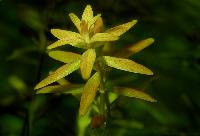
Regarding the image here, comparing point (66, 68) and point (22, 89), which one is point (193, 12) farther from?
point (66, 68)

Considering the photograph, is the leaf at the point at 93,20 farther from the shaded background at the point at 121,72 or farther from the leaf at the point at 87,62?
the shaded background at the point at 121,72

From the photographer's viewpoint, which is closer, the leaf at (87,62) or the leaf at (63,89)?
the leaf at (87,62)

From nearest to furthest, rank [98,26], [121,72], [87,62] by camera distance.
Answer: [87,62]
[98,26]
[121,72]

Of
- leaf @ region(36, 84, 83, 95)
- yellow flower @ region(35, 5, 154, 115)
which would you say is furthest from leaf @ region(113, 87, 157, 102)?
leaf @ region(36, 84, 83, 95)

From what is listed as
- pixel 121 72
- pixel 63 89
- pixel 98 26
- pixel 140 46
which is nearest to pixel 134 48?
pixel 140 46

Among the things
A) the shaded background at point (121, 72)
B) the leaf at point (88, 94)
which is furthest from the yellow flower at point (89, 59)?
the shaded background at point (121, 72)

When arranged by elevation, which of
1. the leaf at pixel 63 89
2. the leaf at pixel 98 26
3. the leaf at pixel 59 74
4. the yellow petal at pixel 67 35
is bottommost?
the leaf at pixel 63 89

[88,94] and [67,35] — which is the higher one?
[67,35]

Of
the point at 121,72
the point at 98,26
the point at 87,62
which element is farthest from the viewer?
the point at 121,72

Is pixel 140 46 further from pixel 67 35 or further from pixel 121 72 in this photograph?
pixel 121 72
